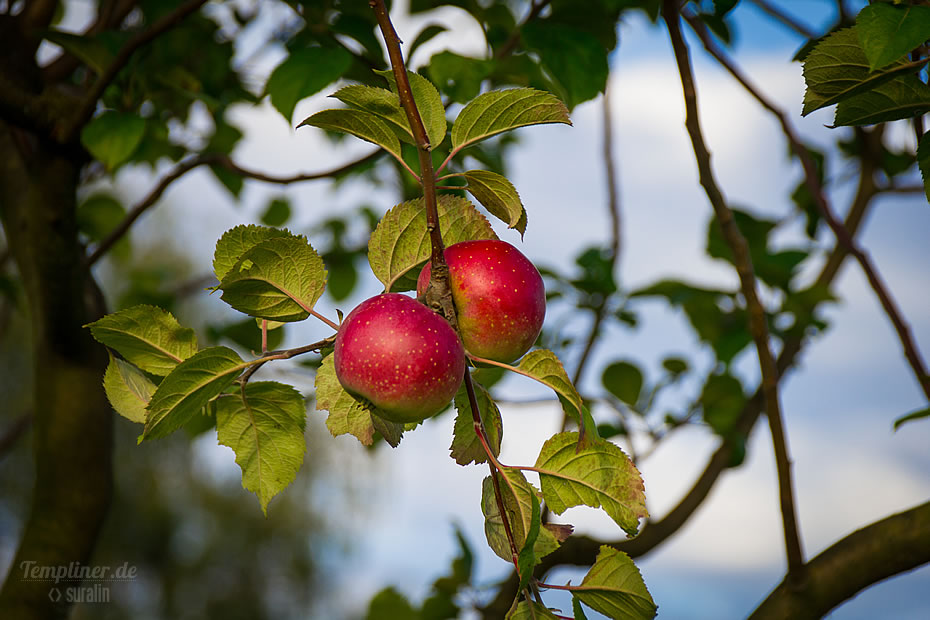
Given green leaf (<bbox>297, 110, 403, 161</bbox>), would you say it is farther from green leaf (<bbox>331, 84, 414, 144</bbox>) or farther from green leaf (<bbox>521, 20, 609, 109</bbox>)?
green leaf (<bbox>521, 20, 609, 109</bbox>)

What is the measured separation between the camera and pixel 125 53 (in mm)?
744

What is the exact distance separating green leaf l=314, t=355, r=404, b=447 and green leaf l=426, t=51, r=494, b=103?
397mm

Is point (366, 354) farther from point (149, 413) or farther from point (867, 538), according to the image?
point (867, 538)

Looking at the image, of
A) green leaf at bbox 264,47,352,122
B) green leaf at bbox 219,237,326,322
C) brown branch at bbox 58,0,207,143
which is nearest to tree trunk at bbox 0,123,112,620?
brown branch at bbox 58,0,207,143

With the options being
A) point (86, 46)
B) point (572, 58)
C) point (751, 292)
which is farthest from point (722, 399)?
point (86, 46)

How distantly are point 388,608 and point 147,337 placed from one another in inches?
32.2

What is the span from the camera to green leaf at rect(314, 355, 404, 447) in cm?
43

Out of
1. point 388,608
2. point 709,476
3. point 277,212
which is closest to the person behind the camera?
point 709,476

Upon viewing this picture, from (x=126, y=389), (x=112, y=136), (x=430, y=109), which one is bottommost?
(x=126, y=389)

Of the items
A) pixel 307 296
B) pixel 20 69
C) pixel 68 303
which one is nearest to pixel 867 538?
pixel 307 296

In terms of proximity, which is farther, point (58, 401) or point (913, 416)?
point (58, 401)

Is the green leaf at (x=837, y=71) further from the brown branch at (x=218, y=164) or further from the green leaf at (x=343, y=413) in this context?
the brown branch at (x=218, y=164)

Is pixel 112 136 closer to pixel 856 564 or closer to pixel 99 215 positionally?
pixel 99 215

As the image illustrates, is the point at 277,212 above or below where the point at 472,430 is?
above
